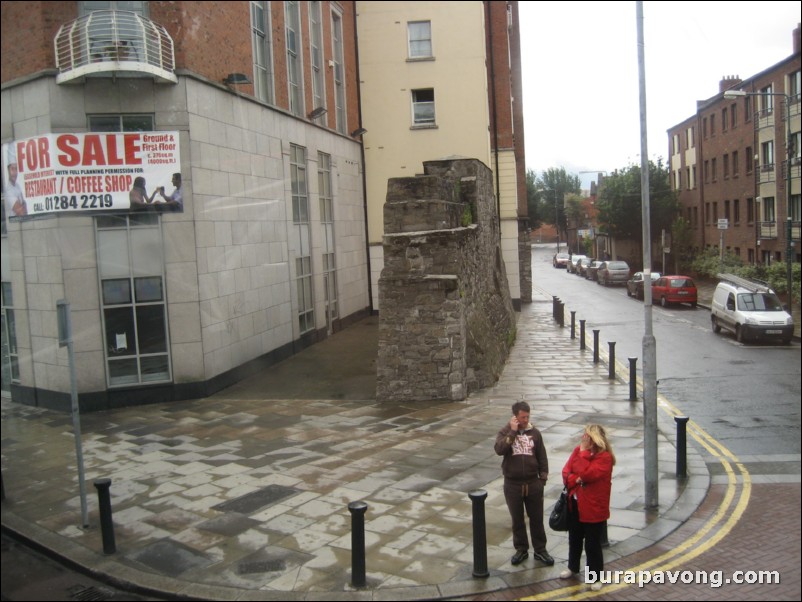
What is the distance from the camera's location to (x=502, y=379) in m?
17.3

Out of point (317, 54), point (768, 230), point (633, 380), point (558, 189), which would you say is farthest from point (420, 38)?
point (768, 230)

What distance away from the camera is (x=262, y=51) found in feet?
65.5

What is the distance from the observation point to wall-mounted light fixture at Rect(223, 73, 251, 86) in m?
16.9

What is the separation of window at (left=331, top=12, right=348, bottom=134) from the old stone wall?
1284cm

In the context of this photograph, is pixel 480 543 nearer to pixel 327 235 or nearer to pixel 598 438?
pixel 598 438

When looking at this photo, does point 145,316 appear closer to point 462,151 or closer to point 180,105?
point 180,105

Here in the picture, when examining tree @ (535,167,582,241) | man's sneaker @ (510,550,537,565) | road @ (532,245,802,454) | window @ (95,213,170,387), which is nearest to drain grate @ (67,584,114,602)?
man's sneaker @ (510,550,537,565)

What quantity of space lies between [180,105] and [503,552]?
1203 cm

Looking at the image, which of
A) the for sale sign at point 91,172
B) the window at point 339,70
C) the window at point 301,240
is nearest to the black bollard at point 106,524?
the for sale sign at point 91,172

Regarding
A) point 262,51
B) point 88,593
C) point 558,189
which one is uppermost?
point 262,51

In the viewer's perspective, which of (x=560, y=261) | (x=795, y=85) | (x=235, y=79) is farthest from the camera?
(x=560, y=261)

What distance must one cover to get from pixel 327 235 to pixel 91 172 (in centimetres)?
1172

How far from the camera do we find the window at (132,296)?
14961mm

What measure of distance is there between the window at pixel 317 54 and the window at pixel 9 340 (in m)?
12.5
